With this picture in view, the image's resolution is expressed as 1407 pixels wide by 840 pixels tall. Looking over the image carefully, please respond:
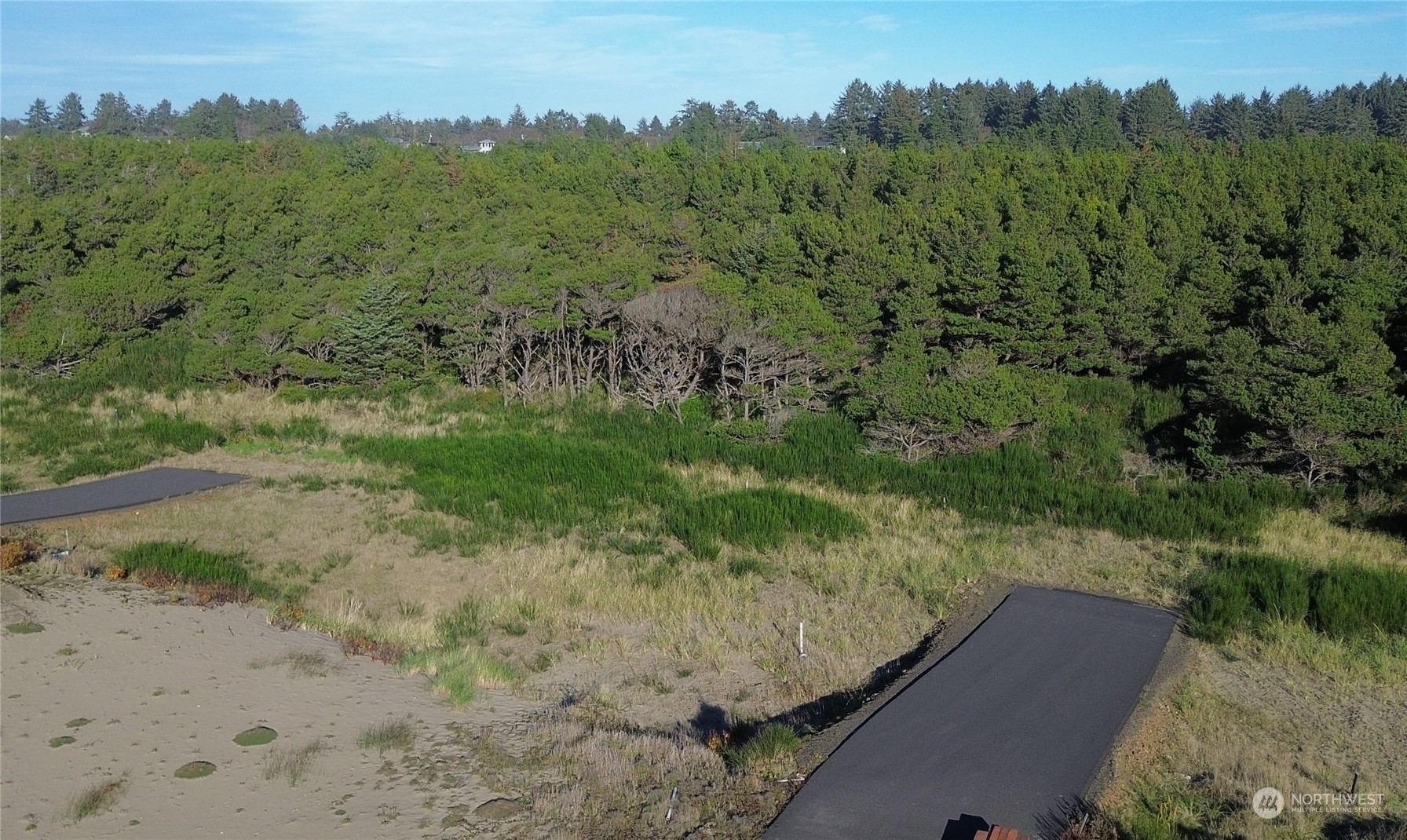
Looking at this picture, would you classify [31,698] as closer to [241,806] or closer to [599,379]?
[241,806]

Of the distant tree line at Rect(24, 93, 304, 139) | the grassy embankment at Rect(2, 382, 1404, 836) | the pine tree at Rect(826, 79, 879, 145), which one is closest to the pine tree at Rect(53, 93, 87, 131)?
the distant tree line at Rect(24, 93, 304, 139)

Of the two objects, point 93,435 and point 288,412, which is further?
point 288,412

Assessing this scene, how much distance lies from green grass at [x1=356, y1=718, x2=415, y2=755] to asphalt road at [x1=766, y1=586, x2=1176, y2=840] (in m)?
3.91

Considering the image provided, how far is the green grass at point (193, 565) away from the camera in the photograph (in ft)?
51.6

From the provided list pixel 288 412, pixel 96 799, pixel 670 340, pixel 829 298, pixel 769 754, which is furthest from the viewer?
pixel 829 298

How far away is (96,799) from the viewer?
866cm

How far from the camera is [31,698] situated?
10766mm

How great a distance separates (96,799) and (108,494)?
47.0 feet

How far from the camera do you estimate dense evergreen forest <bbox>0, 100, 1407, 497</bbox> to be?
24.5 meters

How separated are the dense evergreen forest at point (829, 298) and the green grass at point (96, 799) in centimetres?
1892

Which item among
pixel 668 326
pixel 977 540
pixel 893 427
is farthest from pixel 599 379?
pixel 977 540

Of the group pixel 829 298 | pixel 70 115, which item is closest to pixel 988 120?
pixel 829 298

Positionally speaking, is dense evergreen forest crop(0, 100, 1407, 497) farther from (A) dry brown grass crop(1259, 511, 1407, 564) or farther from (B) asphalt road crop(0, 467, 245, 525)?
(B) asphalt road crop(0, 467, 245, 525)

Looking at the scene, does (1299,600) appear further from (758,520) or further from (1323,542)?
(758,520)
